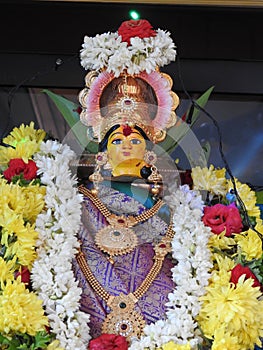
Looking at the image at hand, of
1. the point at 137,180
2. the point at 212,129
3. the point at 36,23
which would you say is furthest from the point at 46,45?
the point at 137,180

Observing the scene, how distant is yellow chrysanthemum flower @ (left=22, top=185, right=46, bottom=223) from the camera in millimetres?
2240

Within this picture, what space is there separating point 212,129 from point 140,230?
1180 mm

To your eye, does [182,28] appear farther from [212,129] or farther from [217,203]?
[217,203]

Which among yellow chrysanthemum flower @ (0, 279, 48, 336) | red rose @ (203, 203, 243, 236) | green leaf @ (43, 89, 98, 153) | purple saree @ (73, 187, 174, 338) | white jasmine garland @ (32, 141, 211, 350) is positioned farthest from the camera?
green leaf @ (43, 89, 98, 153)

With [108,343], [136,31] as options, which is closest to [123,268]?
[108,343]

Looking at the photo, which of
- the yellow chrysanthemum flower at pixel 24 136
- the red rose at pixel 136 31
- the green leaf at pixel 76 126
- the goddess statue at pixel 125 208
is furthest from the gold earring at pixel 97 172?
the red rose at pixel 136 31

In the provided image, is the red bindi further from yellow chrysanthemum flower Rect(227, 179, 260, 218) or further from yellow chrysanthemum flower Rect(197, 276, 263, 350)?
yellow chrysanthemum flower Rect(197, 276, 263, 350)

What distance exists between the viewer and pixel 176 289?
2.17 metres

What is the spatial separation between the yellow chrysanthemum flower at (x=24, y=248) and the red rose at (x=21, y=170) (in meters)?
0.26

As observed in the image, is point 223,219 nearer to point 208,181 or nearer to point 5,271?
point 208,181

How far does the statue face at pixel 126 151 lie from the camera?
2396 millimetres

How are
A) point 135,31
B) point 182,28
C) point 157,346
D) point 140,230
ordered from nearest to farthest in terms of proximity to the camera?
point 157,346 < point 140,230 < point 135,31 < point 182,28

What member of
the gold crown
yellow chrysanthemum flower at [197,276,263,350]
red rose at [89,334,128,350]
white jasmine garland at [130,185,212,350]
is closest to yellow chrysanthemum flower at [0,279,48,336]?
red rose at [89,334,128,350]

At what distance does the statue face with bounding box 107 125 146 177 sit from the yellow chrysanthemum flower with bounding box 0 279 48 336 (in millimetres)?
519
